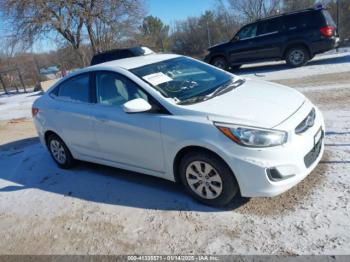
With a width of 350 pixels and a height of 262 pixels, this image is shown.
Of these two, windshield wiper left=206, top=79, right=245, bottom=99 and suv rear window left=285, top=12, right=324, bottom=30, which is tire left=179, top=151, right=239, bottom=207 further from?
suv rear window left=285, top=12, right=324, bottom=30

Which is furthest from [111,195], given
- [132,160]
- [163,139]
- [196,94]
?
[196,94]

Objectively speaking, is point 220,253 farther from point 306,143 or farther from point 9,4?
point 9,4

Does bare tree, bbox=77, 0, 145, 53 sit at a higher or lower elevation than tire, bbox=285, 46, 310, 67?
higher

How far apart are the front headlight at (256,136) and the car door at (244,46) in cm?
1087

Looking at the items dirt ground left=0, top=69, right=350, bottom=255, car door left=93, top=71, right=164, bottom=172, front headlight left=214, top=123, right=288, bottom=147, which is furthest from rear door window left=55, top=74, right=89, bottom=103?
front headlight left=214, top=123, right=288, bottom=147

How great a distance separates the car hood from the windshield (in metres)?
0.33

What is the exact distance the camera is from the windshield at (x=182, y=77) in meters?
4.32

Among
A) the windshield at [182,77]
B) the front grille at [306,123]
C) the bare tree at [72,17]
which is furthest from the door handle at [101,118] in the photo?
the bare tree at [72,17]

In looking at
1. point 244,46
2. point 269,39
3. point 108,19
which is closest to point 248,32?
point 244,46

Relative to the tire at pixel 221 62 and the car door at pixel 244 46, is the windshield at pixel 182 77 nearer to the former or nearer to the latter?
the car door at pixel 244 46

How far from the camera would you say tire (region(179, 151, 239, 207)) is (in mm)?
3703

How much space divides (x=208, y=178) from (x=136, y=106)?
110 centimetres

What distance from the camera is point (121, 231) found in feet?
12.7

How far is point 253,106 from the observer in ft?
12.8
